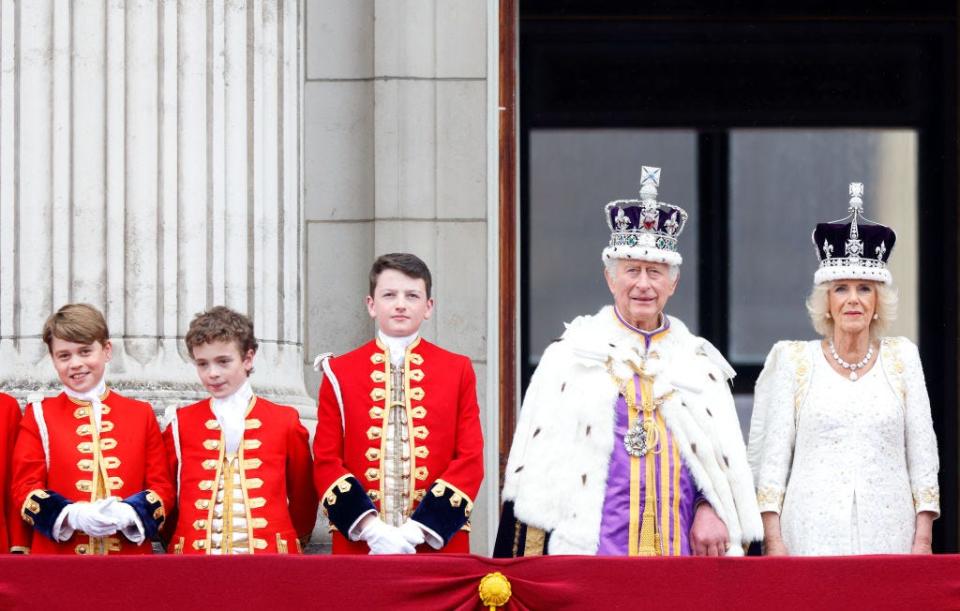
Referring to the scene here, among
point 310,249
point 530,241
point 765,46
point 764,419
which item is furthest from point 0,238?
point 765,46

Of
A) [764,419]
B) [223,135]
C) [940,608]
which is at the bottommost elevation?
[940,608]

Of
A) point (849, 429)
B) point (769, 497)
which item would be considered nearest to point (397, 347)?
point (769, 497)

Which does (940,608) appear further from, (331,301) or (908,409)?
(331,301)

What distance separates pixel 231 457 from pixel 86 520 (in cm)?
55

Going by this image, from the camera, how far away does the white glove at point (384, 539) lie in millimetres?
7312

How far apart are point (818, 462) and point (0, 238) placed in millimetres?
3607

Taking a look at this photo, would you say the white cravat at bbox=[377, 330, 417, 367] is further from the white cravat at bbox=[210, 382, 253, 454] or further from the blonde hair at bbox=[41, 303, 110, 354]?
the blonde hair at bbox=[41, 303, 110, 354]

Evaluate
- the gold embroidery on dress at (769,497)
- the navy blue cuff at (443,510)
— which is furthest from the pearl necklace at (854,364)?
the navy blue cuff at (443,510)

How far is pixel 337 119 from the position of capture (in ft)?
33.9

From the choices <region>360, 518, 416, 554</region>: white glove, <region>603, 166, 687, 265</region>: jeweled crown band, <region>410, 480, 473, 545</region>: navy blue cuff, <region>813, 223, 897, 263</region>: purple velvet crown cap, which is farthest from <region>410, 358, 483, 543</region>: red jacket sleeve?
<region>813, 223, 897, 263</region>: purple velvet crown cap

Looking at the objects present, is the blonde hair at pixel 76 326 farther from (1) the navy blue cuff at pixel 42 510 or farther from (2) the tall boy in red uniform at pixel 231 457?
(1) the navy blue cuff at pixel 42 510

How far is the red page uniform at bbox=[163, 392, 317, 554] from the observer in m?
7.51

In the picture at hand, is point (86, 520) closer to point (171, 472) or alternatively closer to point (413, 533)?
point (171, 472)

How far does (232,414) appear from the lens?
766 centimetres
